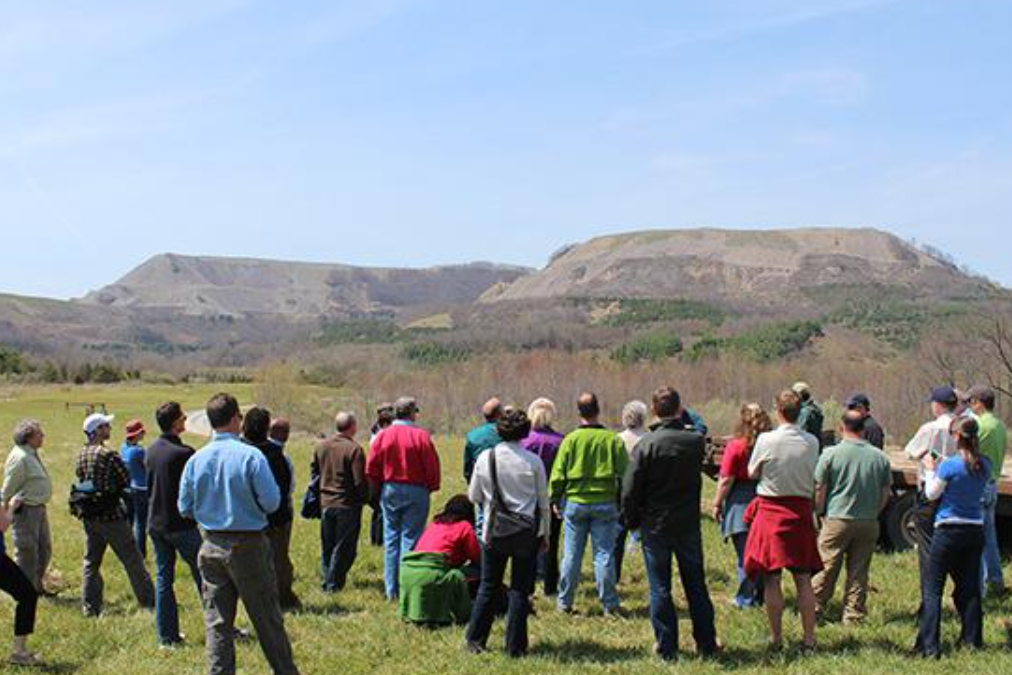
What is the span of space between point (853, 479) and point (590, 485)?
6.97 ft

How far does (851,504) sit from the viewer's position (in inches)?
328

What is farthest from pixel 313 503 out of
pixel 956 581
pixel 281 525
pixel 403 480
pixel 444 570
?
pixel 956 581

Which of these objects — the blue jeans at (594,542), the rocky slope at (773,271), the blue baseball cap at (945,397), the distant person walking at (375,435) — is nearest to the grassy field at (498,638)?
the blue jeans at (594,542)

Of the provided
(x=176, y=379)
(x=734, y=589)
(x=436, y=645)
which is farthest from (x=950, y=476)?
(x=176, y=379)

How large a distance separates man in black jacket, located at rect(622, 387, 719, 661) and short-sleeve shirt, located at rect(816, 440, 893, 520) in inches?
54.6

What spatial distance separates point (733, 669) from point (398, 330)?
15791 centimetres

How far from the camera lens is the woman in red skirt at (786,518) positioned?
7707mm

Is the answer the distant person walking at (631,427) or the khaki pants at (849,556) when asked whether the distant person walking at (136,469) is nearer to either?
the distant person walking at (631,427)

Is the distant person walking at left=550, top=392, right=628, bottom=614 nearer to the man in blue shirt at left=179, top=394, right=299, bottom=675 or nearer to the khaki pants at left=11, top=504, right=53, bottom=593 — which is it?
the man in blue shirt at left=179, top=394, right=299, bottom=675

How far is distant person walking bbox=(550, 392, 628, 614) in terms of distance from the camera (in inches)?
345

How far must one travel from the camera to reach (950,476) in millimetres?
7480

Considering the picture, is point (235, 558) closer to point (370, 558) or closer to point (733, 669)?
point (733, 669)

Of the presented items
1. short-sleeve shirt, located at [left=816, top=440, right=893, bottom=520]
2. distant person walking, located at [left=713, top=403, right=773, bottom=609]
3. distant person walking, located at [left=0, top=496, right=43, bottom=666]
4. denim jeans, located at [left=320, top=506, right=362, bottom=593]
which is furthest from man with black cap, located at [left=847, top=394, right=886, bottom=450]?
distant person walking, located at [left=0, top=496, right=43, bottom=666]

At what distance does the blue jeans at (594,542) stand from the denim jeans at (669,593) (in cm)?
114
